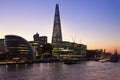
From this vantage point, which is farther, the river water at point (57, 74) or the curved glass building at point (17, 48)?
the curved glass building at point (17, 48)

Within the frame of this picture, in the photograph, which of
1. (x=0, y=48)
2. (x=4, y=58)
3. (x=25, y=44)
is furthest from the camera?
(x=0, y=48)

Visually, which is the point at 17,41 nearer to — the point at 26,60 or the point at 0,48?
the point at 26,60

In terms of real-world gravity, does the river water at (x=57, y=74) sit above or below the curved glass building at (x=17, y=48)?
below

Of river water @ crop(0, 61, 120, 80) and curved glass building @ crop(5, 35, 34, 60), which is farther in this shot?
curved glass building @ crop(5, 35, 34, 60)

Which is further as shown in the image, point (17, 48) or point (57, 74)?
point (17, 48)

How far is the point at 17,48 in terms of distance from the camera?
17112 cm

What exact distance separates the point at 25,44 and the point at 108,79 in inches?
4583

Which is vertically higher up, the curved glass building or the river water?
the curved glass building

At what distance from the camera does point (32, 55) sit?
6919 inches

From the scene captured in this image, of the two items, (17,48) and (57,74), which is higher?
(17,48)

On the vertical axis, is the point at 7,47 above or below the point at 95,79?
above

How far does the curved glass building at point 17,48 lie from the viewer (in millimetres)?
167875

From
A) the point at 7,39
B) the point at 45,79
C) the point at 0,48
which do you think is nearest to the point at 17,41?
the point at 7,39

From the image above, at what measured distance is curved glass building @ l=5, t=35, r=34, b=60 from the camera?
16788 cm
